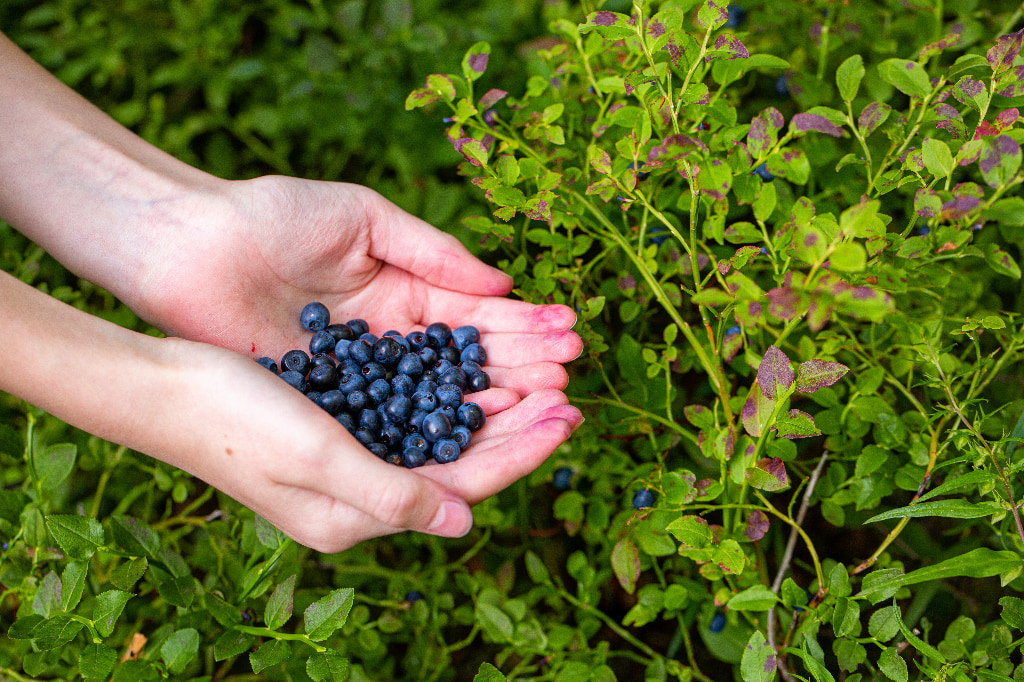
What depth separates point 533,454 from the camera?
138 cm

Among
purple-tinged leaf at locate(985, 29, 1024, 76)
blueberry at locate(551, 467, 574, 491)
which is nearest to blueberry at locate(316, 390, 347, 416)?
blueberry at locate(551, 467, 574, 491)

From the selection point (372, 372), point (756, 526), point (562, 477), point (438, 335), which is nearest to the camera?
point (756, 526)

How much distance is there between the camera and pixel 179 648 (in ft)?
4.48

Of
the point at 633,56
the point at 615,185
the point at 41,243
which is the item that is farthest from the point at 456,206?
the point at 41,243

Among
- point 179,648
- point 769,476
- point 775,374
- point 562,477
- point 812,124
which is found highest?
point 812,124

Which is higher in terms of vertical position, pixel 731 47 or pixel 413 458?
pixel 731 47

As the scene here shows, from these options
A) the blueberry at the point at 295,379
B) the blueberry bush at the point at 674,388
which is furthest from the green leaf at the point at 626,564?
the blueberry at the point at 295,379

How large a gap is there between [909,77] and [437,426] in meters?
1.20

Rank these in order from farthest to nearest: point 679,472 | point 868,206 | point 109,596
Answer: point 679,472 < point 109,596 < point 868,206

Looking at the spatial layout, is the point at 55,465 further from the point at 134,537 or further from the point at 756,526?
the point at 756,526

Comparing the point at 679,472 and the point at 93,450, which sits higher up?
the point at 679,472

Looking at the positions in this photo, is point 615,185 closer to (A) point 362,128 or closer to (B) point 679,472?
(B) point 679,472

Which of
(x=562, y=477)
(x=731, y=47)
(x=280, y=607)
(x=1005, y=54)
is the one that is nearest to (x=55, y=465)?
(x=280, y=607)

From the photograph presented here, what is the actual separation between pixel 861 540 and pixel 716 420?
0.89m
